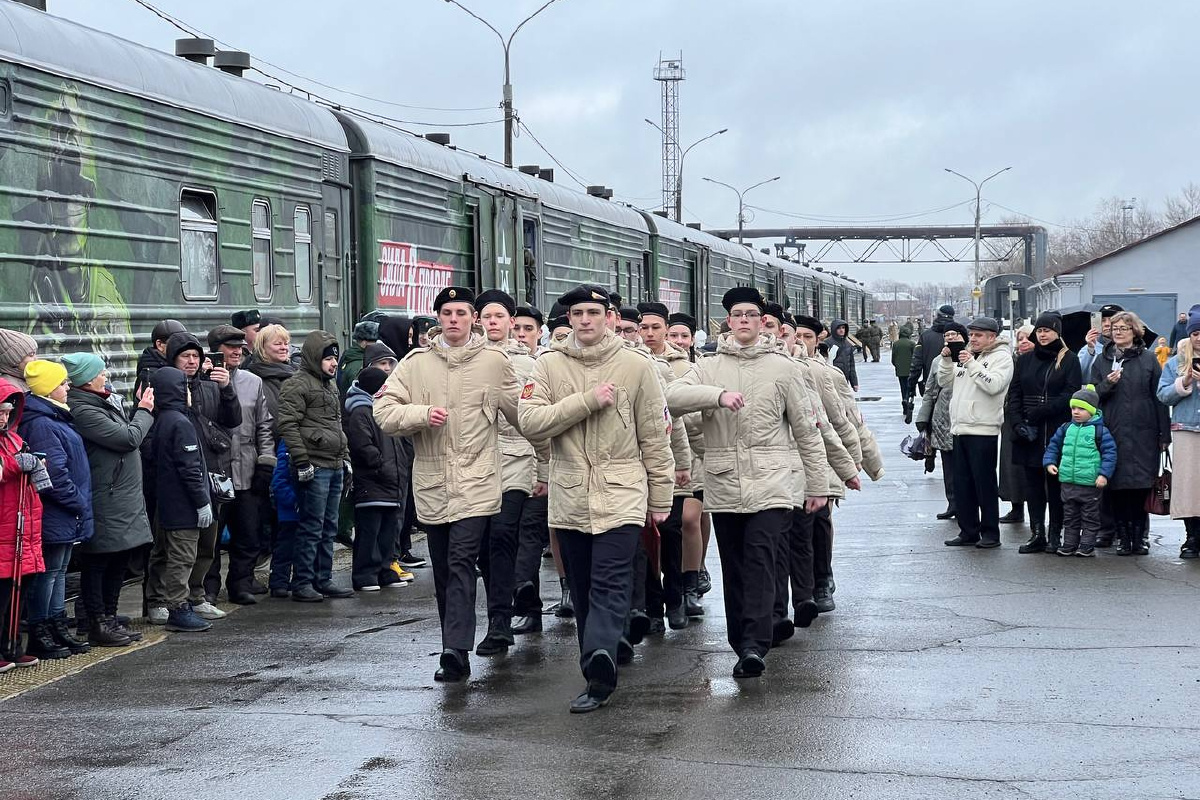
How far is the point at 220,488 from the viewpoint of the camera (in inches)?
368

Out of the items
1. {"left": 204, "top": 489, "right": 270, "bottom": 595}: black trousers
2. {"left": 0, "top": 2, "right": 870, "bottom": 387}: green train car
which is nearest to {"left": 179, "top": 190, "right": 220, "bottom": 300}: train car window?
{"left": 0, "top": 2, "right": 870, "bottom": 387}: green train car

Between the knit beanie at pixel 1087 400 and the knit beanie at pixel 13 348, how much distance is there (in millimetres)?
7342

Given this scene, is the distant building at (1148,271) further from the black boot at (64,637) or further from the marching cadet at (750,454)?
the black boot at (64,637)

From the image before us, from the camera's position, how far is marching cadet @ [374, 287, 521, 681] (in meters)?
7.68

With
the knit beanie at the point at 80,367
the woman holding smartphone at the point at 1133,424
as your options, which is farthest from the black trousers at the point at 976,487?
the knit beanie at the point at 80,367

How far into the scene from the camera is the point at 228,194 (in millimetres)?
11703

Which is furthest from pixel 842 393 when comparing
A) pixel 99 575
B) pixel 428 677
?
pixel 99 575

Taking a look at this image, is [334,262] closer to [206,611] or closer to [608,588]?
[206,611]

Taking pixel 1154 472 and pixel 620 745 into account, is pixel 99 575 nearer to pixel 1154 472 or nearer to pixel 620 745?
pixel 620 745

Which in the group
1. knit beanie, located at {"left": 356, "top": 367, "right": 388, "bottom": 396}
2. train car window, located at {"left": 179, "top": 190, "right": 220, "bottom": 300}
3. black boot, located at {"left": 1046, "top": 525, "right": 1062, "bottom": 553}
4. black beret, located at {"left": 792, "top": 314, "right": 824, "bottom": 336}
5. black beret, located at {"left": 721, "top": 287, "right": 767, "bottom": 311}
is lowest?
black boot, located at {"left": 1046, "top": 525, "right": 1062, "bottom": 553}

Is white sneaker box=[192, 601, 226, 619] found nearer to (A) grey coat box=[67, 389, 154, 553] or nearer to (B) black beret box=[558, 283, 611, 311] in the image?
(A) grey coat box=[67, 389, 154, 553]

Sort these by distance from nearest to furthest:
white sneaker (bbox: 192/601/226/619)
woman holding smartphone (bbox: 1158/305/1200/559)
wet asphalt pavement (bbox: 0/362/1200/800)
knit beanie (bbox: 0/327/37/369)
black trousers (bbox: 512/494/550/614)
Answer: wet asphalt pavement (bbox: 0/362/1200/800)
knit beanie (bbox: 0/327/37/369)
black trousers (bbox: 512/494/550/614)
white sneaker (bbox: 192/601/226/619)
woman holding smartphone (bbox: 1158/305/1200/559)

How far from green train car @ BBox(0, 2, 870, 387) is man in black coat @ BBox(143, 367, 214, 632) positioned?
856 millimetres

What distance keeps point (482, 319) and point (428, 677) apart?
192 centimetres
